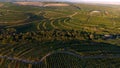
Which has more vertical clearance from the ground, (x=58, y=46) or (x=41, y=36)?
(x=58, y=46)

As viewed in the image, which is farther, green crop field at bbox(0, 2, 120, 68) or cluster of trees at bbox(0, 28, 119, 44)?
cluster of trees at bbox(0, 28, 119, 44)

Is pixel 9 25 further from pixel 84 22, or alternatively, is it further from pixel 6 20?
pixel 84 22

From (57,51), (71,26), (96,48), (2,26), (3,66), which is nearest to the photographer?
(3,66)

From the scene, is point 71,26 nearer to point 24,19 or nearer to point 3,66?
point 24,19

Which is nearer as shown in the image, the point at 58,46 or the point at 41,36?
the point at 58,46

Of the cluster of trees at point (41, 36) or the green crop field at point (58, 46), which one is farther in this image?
the cluster of trees at point (41, 36)

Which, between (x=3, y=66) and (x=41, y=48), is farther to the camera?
(x=41, y=48)

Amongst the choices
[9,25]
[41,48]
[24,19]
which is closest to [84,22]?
[24,19]

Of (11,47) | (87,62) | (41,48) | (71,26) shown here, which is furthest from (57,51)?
(71,26)

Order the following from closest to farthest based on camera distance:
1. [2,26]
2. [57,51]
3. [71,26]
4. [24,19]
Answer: [57,51] < [2,26] < [71,26] < [24,19]
